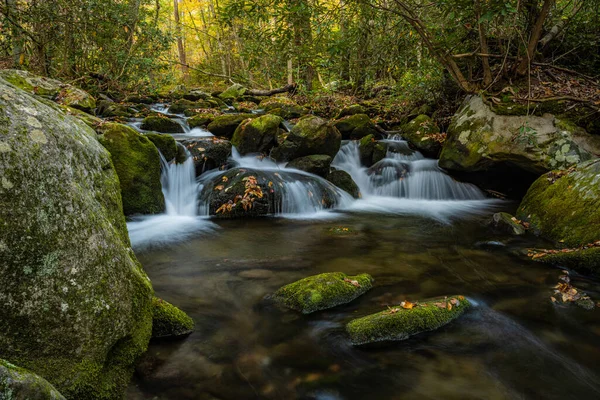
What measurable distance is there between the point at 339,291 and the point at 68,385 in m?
2.61

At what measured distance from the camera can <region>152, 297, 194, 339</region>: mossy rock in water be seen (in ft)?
9.71

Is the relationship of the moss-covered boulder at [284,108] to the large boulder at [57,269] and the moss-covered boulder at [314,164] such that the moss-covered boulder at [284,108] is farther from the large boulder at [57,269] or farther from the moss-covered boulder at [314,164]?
the large boulder at [57,269]

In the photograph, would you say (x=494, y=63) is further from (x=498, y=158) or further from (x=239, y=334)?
(x=239, y=334)

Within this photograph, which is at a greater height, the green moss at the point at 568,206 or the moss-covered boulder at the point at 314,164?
the moss-covered boulder at the point at 314,164

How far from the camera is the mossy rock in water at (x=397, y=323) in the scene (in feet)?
10.6

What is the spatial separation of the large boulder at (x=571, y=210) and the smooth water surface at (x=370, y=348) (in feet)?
1.26

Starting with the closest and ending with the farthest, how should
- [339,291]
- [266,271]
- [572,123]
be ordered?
[339,291] → [266,271] → [572,123]

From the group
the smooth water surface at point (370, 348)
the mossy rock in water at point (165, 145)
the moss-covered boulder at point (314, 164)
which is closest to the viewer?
the smooth water surface at point (370, 348)

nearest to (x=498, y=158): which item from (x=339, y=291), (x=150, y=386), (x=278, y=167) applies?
(x=278, y=167)

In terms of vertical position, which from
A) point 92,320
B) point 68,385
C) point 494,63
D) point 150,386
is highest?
point 494,63

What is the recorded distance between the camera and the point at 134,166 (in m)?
6.61

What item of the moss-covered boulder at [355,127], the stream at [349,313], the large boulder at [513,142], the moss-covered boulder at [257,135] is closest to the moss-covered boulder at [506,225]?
the stream at [349,313]

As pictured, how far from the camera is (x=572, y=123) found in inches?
315

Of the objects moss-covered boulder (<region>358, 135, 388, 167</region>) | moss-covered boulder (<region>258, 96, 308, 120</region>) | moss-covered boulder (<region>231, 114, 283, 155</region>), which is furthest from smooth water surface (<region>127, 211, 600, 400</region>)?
moss-covered boulder (<region>258, 96, 308, 120</region>)
